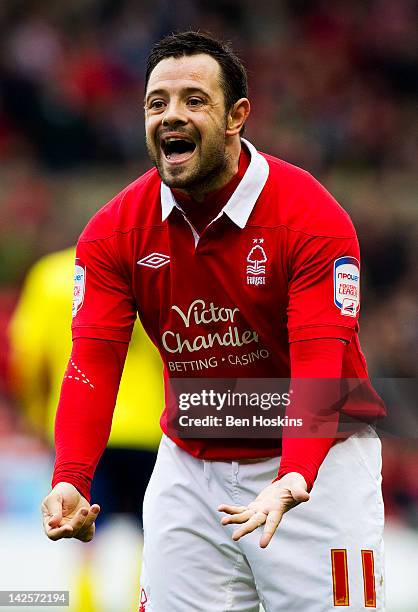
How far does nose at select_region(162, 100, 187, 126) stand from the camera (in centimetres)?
345

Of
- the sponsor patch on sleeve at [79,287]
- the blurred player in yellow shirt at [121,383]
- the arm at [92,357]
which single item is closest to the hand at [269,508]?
the arm at [92,357]

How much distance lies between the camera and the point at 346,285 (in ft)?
11.2

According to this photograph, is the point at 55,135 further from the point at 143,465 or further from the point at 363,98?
the point at 143,465

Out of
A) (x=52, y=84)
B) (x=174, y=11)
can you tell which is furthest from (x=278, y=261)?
(x=174, y=11)

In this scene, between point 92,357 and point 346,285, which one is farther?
point 92,357

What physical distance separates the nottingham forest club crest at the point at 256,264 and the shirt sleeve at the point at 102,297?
39 cm

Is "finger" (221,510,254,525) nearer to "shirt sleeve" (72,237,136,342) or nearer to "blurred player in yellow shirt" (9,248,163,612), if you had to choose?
"shirt sleeve" (72,237,136,342)

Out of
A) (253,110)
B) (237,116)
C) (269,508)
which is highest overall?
(253,110)

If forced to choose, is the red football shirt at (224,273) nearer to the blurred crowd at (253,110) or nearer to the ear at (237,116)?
the ear at (237,116)

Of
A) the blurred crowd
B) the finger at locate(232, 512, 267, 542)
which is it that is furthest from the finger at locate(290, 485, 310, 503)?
the blurred crowd

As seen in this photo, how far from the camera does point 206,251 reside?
11.7ft

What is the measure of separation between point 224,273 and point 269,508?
83 centimetres

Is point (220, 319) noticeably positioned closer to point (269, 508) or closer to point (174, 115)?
point (174, 115)

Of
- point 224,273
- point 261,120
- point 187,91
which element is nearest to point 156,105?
point 187,91
